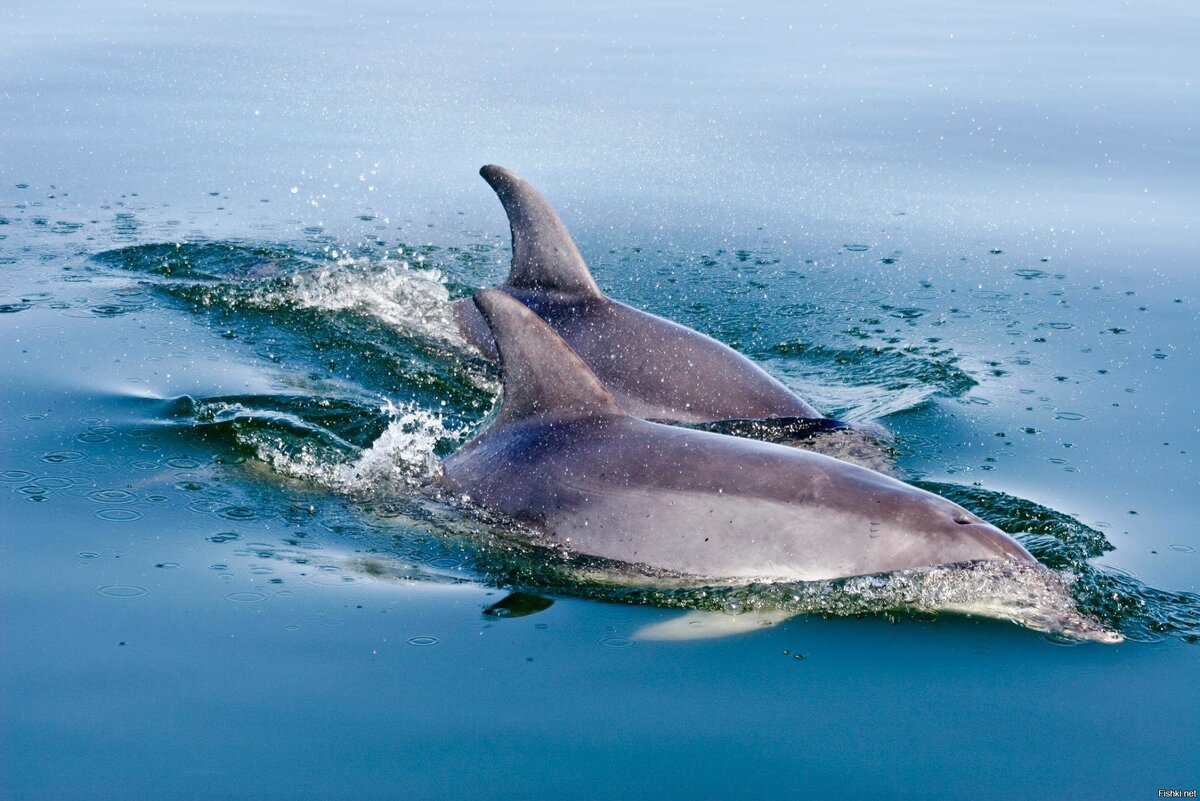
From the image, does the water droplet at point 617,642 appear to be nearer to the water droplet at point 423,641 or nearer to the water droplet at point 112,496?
the water droplet at point 423,641

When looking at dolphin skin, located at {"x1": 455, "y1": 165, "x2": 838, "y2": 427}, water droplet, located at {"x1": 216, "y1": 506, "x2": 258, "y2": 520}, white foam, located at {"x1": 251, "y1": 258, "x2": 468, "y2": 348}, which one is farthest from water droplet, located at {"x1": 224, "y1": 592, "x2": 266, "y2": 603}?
white foam, located at {"x1": 251, "y1": 258, "x2": 468, "y2": 348}

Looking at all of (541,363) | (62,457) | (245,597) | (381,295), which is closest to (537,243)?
(381,295)

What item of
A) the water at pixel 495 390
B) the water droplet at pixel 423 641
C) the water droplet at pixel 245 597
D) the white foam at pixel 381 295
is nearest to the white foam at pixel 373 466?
the water at pixel 495 390

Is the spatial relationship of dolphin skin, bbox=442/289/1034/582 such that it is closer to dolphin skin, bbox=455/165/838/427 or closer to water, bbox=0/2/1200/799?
Answer: water, bbox=0/2/1200/799

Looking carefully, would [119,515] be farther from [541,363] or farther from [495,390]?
[495,390]

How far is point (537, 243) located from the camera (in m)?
10.4

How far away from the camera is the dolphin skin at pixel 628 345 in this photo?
9.72 meters

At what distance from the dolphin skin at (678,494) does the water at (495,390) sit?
200mm

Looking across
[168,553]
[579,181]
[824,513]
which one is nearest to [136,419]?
[168,553]

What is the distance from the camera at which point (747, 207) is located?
1547cm

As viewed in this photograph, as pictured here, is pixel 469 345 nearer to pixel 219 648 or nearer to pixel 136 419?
pixel 136 419

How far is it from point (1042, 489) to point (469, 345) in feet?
16.3

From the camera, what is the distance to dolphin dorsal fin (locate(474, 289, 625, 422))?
7.45 meters

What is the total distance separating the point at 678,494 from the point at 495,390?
12.7ft
